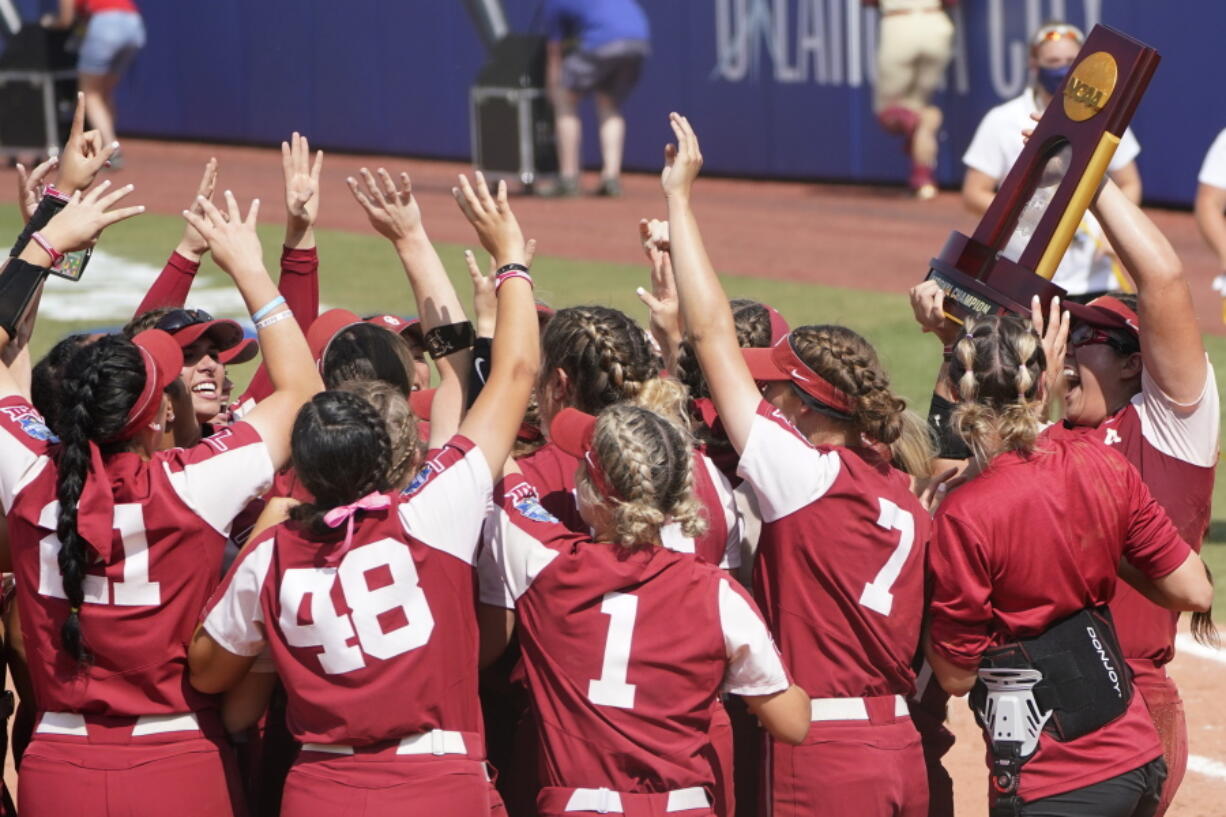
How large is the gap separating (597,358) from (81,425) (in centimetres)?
107

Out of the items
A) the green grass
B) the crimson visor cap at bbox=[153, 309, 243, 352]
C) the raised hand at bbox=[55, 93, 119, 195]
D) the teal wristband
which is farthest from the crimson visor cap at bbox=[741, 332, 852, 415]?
the green grass

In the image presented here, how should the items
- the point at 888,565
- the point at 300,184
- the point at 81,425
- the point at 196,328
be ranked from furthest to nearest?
the point at 300,184 < the point at 196,328 < the point at 888,565 < the point at 81,425

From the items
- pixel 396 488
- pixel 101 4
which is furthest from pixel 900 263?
pixel 396 488

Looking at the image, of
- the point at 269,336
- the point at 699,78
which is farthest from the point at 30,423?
the point at 699,78

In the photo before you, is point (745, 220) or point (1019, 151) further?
point (745, 220)

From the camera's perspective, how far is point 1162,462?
12.3 feet

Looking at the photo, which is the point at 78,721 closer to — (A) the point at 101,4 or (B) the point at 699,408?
(B) the point at 699,408

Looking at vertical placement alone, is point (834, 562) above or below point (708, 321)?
below

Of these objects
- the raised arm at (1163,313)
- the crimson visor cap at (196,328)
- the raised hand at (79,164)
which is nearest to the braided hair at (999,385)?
the raised arm at (1163,313)

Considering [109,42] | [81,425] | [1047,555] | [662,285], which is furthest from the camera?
[109,42]

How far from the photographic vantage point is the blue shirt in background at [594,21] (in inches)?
629

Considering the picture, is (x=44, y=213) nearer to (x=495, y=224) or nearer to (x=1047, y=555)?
(x=495, y=224)

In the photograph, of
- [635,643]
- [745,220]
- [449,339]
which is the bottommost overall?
[745,220]

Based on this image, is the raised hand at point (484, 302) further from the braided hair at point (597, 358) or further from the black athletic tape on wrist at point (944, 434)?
the black athletic tape on wrist at point (944, 434)
